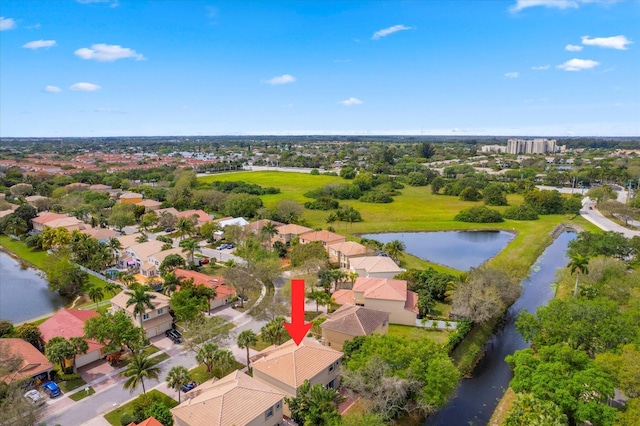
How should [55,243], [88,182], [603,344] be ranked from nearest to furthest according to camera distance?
1. [603,344]
2. [55,243]
3. [88,182]

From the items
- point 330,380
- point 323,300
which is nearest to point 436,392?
point 330,380

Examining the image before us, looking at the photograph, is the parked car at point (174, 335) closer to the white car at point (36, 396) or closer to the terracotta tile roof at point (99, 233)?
the white car at point (36, 396)

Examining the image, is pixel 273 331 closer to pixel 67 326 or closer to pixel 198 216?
pixel 67 326

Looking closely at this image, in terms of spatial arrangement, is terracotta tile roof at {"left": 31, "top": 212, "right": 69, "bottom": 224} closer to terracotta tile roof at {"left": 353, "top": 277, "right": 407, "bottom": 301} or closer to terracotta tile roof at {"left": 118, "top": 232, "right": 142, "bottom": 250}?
terracotta tile roof at {"left": 118, "top": 232, "right": 142, "bottom": 250}

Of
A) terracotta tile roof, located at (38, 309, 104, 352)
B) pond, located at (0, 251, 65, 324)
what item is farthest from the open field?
pond, located at (0, 251, 65, 324)

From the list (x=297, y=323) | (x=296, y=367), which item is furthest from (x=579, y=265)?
(x=296, y=367)

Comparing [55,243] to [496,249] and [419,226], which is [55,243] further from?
[496,249]

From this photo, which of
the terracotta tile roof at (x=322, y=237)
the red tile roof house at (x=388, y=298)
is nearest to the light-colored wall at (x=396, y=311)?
the red tile roof house at (x=388, y=298)
